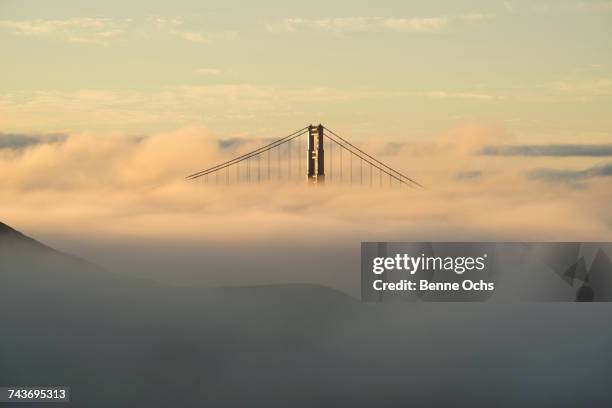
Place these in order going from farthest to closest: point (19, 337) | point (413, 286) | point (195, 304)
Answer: point (195, 304) → point (19, 337) → point (413, 286)

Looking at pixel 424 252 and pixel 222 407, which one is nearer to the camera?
pixel 424 252

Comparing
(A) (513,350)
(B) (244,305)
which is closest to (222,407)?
(B) (244,305)

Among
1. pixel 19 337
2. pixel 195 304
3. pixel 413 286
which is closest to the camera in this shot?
pixel 413 286

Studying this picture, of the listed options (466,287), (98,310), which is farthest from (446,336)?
(98,310)

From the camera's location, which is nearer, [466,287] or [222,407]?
[466,287]

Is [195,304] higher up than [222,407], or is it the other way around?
[195,304]

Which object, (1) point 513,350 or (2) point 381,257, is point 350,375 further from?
(2) point 381,257

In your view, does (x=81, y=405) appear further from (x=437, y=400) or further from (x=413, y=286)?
(x=437, y=400)

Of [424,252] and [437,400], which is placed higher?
[424,252]
